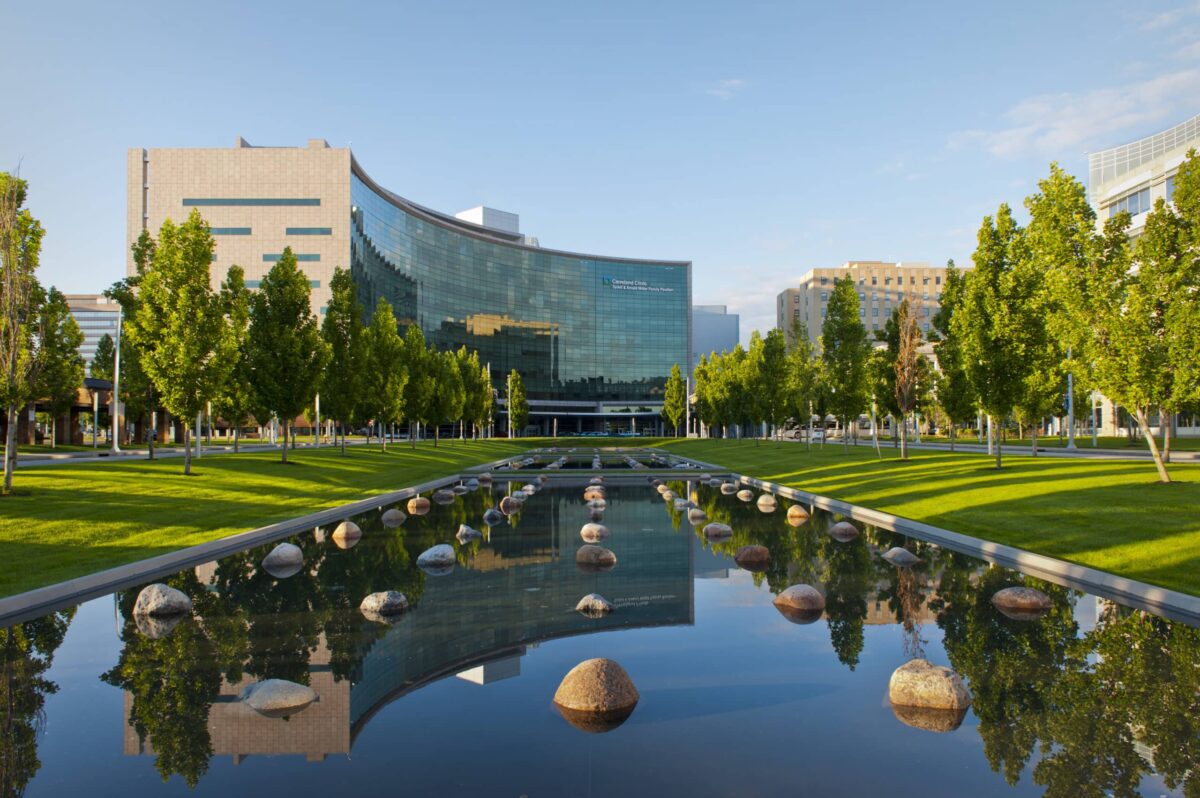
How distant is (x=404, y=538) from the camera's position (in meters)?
18.1

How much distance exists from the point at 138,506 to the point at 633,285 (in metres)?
140

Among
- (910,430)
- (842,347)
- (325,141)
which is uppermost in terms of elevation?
(325,141)

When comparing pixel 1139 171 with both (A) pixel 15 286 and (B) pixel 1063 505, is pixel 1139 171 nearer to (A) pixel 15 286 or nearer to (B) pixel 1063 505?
(B) pixel 1063 505

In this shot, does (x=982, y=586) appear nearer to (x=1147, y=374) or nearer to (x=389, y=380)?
(x=1147, y=374)

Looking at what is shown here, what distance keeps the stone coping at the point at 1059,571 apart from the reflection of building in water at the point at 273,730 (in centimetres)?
1103

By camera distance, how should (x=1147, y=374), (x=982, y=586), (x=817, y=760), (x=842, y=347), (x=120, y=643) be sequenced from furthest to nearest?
1. (x=842, y=347)
2. (x=1147, y=374)
3. (x=982, y=586)
4. (x=120, y=643)
5. (x=817, y=760)

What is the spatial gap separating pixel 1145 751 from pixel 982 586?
6.59 meters

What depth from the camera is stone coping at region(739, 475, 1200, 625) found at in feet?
34.2

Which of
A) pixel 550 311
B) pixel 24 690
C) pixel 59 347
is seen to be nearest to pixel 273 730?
pixel 24 690

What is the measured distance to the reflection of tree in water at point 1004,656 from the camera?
6.53 meters

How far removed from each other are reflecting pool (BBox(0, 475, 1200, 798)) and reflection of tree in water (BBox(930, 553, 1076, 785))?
0.03m

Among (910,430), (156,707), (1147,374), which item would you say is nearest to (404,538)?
(156,707)

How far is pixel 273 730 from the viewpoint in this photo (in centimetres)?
679

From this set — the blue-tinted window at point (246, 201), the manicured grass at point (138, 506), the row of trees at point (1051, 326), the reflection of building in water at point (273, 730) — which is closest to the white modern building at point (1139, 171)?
the row of trees at point (1051, 326)
